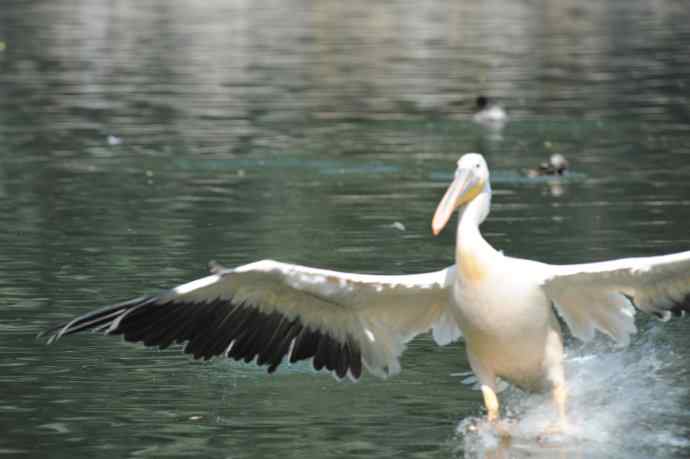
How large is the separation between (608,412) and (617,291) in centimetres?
73

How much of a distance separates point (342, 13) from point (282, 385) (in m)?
42.5

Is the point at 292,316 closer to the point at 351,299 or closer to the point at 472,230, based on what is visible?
the point at 351,299

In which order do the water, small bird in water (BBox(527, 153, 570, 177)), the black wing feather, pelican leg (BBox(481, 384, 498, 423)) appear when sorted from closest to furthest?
the black wing feather, pelican leg (BBox(481, 384, 498, 423)), the water, small bird in water (BBox(527, 153, 570, 177))

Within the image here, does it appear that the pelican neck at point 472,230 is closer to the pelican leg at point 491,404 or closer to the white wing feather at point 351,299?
the white wing feather at point 351,299

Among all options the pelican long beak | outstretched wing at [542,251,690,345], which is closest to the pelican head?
the pelican long beak

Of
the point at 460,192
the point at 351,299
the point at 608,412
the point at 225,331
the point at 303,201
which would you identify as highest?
the point at 460,192

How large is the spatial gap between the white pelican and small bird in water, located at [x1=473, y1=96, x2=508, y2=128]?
46.1 ft

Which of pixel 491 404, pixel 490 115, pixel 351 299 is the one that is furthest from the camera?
pixel 490 115

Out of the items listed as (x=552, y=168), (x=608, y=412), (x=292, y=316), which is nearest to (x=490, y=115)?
(x=552, y=168)

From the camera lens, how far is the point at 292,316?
930 cm

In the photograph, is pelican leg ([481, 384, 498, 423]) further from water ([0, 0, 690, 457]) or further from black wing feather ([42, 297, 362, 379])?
black wing feather ([42, 297, 362, 379])

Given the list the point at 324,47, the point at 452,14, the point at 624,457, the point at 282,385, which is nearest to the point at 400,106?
the point at 324,47

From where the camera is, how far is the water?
944 cm

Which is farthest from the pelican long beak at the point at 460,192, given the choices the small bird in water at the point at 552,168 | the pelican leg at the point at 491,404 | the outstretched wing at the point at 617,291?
the small bird in water at the point at 552,168
